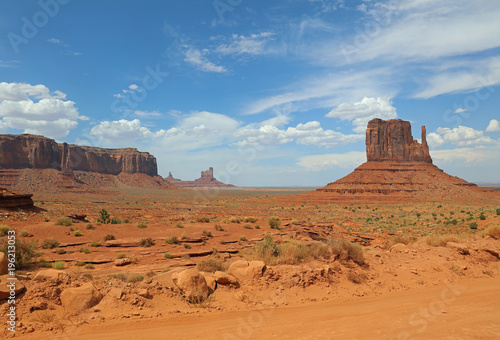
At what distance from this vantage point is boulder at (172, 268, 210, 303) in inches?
291

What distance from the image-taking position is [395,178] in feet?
271

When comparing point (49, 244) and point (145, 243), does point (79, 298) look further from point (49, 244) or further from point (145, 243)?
point (49, 244)

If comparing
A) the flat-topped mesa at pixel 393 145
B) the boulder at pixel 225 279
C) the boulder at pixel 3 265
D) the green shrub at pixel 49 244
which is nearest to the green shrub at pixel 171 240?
the green shrub at pixel 49 244

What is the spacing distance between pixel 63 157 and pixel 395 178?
130m

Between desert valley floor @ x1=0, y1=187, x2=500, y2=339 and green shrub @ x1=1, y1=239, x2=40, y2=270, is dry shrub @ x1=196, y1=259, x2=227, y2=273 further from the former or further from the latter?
green shrub @ x1=1, y1=239, x2=40, y2=270

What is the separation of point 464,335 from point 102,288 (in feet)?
26.4

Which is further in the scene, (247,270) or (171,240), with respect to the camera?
(171,240)

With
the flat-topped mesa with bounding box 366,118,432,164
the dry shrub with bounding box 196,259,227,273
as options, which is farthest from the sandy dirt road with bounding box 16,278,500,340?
the flat-topped mesa with bounding box 366,118,432,164

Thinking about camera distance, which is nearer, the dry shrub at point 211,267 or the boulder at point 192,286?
the boulder at point 192,286

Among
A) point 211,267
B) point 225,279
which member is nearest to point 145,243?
point 211,267

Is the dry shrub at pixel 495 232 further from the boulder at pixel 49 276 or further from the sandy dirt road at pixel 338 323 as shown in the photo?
the boulder at pixel 49 276

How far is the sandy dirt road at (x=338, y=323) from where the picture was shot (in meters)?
5.68

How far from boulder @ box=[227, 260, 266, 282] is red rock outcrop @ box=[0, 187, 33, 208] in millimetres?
26874

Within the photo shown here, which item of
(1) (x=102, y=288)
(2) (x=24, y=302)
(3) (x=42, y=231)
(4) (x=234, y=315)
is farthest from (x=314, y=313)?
(3) (x=42, y=231)
